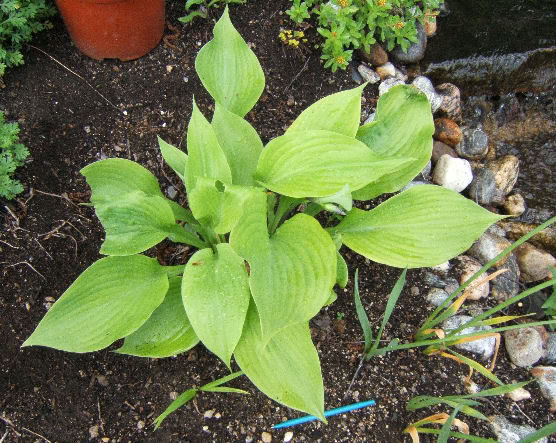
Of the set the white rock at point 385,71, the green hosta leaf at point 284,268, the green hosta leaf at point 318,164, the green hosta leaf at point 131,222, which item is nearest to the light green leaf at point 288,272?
the green hosta leaf at point 284,268

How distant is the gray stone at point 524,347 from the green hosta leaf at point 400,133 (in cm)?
79

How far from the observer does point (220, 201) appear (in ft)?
4.90

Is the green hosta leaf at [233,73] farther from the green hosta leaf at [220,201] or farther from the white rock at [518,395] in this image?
the white rock at [518,395]

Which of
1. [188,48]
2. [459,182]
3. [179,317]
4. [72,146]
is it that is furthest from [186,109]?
[459,182]

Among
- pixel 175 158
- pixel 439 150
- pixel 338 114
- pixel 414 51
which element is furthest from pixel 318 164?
pixel 414 51

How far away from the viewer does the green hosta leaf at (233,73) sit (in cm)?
188

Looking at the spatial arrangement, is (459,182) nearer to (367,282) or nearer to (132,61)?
(367,282)

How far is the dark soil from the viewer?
5.58ft

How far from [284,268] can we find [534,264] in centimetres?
147


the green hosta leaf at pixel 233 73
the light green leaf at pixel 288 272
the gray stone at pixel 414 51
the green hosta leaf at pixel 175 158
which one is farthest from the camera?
the gray stone at pixel 414 51

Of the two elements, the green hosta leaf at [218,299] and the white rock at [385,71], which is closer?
the green hosta leaf at [218,299]

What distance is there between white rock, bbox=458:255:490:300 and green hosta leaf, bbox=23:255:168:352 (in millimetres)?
1184

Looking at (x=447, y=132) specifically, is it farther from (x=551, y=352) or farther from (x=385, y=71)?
(x=551, y=352)

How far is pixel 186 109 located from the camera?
223 centimetres
